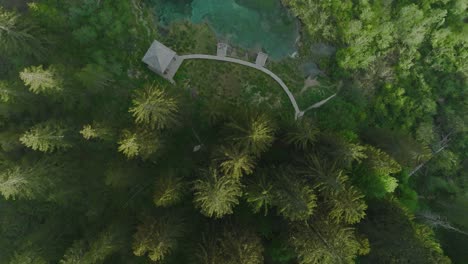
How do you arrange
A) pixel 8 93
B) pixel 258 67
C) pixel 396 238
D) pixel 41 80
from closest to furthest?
pixel 41 80 → pixel 8 93 → pixel 396 238 → pixel 258 67

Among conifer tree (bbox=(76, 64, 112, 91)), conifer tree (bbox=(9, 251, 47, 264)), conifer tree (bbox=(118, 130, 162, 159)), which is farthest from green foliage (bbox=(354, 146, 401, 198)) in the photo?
conifer tree (bbox=(9, 251, 47, 264))

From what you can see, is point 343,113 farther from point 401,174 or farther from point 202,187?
point 202,187

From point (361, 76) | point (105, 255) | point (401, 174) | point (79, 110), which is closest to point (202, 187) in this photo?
point (105, 255)

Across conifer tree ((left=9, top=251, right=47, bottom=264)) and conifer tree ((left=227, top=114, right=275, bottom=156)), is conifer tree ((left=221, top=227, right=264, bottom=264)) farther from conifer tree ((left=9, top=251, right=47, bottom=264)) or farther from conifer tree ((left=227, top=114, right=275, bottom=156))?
conifer tree ((left=9, top=251, right=47, bottom=264))

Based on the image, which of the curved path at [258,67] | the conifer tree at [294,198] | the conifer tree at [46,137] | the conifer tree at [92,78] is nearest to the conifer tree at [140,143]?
the conifer tree at [46,137]

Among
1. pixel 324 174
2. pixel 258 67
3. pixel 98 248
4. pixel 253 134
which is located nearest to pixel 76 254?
pixel 98 248

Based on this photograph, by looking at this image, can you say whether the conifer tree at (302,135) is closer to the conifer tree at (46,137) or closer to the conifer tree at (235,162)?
the conifer tree at (235,162)

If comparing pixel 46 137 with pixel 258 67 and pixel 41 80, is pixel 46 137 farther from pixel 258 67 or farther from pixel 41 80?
pixel 258 67
